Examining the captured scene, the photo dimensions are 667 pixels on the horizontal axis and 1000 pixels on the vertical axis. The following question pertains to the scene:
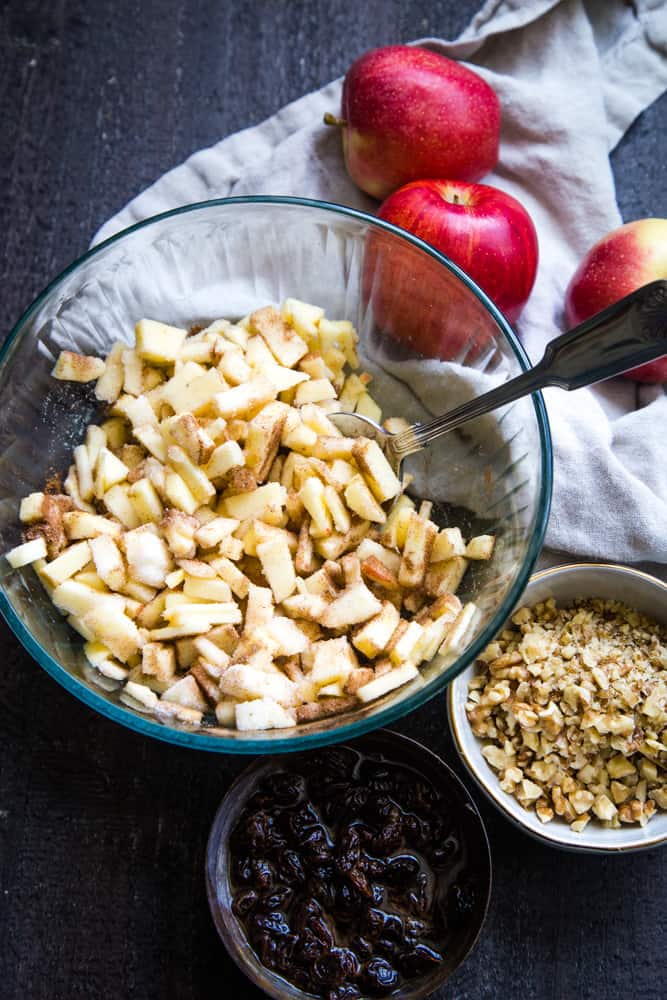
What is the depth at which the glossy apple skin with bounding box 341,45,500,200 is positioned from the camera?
5.12 feet

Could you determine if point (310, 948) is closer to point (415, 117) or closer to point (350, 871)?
point (350, 871)

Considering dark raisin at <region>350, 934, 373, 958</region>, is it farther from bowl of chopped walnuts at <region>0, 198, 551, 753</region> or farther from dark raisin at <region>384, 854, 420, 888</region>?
bowl of chopped walnuts at <region>0, 198, 551, 753</region>

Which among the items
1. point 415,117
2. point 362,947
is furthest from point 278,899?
point 415,117

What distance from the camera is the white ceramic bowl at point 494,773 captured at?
55.3 inches

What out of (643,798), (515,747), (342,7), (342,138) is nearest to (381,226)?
(342,138)

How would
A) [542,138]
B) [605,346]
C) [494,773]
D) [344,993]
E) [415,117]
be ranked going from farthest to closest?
[542,138] → [415,117] → [494,773] → [344,993] → [605,346]

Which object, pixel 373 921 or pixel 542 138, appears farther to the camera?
pixel 542 138

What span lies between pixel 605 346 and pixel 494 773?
71 centimetres

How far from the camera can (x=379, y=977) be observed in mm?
1352

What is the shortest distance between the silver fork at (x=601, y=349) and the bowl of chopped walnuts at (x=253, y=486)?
0.14m

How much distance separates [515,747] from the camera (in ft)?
4.75

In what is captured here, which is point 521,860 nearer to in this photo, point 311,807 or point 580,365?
point 311,807

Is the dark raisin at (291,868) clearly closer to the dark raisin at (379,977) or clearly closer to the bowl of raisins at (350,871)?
the bowl of raisins at (350,871)

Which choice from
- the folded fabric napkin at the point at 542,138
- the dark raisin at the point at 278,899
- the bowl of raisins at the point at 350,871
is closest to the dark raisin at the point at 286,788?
the bowl of raisins at the point at 350,871
